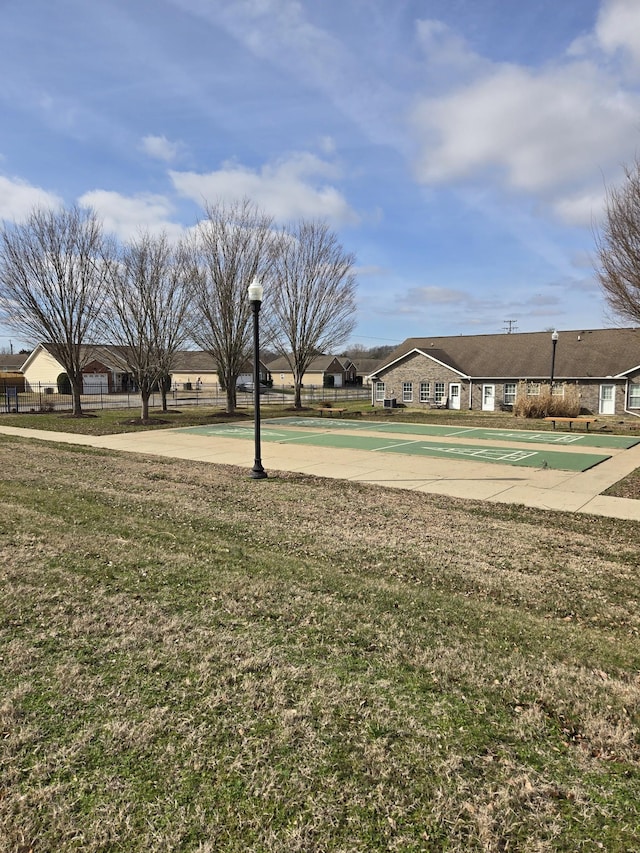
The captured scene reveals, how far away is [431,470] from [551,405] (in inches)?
685

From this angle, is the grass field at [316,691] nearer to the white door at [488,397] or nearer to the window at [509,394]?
the window at [509,394]

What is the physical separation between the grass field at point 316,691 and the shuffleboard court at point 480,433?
12.2 m

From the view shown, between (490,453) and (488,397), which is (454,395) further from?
(490,453)

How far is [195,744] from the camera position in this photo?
2.71 meters

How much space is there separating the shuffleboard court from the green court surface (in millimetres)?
2058

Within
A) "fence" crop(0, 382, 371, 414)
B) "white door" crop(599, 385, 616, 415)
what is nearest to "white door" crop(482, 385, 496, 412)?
"white door" crop(599, 385, 616, 415)

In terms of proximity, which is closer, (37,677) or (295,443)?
(37,677)

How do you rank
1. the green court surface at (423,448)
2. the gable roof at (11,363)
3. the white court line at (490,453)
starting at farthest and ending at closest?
the gable roof at (11,363) < the white court line at (490,453) < the green court surface at (423,448)

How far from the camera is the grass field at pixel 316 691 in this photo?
228 cm

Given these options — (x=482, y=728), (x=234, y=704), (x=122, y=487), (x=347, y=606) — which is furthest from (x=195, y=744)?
(x=122, y=487)

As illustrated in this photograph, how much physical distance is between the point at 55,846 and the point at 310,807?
1049 millimetres

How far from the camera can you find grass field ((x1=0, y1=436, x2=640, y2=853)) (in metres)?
2.28

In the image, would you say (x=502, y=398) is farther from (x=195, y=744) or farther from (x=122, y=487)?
(x=195, y=744)

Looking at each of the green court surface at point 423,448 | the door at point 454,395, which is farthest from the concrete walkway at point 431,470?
the door at point 454,395
